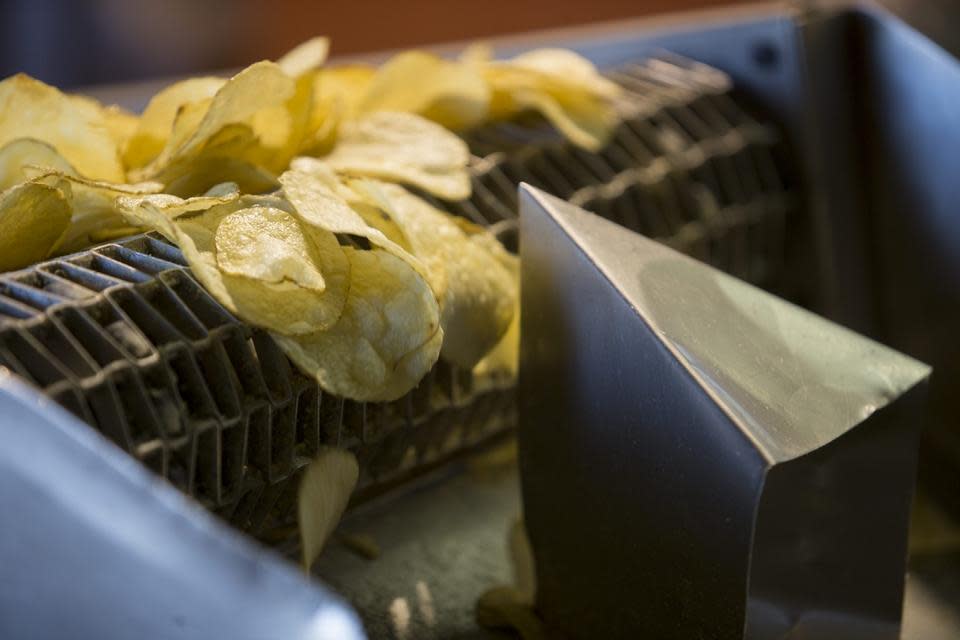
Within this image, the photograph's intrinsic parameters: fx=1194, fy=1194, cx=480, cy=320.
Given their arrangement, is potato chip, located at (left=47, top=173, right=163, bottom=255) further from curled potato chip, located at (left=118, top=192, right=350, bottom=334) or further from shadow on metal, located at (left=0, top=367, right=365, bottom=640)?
shadow on metal, located at (left=0, top=367, right=365, bottom=640)

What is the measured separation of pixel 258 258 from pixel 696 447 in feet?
0.54

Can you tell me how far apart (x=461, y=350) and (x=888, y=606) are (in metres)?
0.21

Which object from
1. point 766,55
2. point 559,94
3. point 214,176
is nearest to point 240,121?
point 214,176

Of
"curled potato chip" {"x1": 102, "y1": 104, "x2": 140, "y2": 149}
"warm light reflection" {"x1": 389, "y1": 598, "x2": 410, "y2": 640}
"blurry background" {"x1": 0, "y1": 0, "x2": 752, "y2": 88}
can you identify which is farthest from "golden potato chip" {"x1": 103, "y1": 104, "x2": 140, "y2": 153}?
"blurry background" {"x1": 0, "y1": 0, "x2": 752, "y2": 88}

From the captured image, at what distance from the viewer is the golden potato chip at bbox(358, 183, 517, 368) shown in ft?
1.57

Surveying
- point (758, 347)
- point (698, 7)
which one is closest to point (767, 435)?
point (758, 347)

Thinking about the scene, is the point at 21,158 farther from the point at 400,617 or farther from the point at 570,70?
the point at 570,70

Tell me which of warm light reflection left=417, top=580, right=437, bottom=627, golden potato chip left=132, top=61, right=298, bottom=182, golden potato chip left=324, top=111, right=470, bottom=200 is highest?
golden potato chip left=132, top=61, right=298, bottom=182

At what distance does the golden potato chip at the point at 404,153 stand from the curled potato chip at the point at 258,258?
79mm

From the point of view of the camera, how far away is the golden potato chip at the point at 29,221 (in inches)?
16.7

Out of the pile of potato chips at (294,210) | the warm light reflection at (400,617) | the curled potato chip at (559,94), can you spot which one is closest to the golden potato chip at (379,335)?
the pile of potato chips at (294,210)

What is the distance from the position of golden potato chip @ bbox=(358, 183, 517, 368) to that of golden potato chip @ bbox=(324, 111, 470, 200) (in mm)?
21

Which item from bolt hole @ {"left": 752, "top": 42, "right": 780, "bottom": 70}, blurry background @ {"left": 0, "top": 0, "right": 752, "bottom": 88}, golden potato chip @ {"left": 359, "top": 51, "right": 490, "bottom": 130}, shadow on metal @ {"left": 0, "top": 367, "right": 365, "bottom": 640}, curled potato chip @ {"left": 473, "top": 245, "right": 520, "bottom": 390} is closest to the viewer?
shadow on metal @ {"left": 0, "top": 367, "right": 365, "bottom": 640}

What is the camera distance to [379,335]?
0.44 m
